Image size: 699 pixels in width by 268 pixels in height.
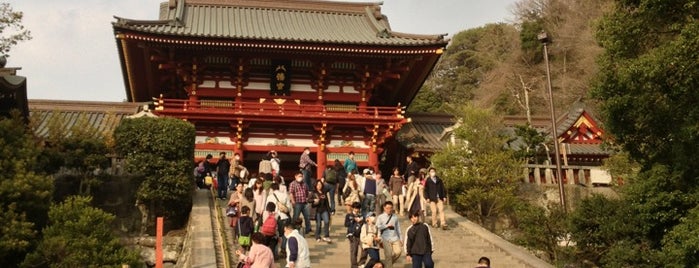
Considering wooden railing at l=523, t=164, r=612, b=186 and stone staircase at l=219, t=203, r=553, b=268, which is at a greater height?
wooden railing at l=523, t=164, r=612, b=186

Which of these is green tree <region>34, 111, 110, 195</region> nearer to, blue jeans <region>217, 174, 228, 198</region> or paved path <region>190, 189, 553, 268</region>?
paved path <region>190, 189, 553, 268</region>

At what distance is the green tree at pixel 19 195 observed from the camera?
10581 mm

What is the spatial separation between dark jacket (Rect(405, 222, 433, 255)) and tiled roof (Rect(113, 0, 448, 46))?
12.0m

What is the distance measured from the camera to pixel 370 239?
10352 millimetres

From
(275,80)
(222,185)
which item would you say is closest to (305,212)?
(222,185)

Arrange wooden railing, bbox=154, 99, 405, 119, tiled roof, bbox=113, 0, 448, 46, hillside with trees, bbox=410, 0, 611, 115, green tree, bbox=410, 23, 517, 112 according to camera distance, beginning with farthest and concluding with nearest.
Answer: green tree, bbox=410, 23, 517, 112 → hillside with trees, bbox=410, 0, 611, 115 → tiled roof, bbox=113, 0, 448, 46 → wooden railing, bbox=154, 99, 405, 119

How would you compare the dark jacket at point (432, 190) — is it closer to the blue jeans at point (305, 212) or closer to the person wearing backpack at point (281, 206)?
the blue jeans at point (305, 212)

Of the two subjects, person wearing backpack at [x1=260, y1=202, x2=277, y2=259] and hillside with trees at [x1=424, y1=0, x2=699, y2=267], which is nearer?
hillside with trees at [x1=424, y1=0, x2=699, y2=267]

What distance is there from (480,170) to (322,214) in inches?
238

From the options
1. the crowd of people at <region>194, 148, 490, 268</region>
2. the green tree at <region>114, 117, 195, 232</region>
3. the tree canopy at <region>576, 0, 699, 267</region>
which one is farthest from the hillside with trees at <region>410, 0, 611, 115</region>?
the green tree at <region>114, 117, 195, 232</region>

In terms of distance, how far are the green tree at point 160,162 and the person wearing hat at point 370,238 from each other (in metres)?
5.48

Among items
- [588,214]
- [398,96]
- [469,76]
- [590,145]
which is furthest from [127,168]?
[469,76]

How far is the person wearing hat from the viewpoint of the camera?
10320 millimetres

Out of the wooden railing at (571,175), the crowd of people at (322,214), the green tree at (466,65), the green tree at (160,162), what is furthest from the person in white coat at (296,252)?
the green tree at (466,65)
